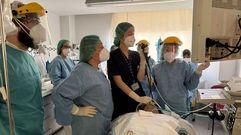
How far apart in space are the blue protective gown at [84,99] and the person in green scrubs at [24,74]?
0.47 ft

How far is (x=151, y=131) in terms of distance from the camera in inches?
42.2

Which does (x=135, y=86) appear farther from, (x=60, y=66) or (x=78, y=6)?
(x=78, y=6)

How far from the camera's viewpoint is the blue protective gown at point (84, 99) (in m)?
1.34

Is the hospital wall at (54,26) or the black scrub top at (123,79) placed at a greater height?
the hospital wall at (54,26)

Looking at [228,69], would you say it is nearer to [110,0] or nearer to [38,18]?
[110,0]

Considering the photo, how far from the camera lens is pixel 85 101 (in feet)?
4.64

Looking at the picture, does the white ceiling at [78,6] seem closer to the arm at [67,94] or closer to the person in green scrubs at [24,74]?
the person in green scrubs at [24,74]

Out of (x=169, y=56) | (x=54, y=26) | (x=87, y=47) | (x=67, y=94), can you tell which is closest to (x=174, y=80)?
(x=169, y=56)

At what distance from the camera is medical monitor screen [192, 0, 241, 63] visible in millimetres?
856

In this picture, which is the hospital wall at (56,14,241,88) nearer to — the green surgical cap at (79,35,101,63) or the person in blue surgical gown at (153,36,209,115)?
the person in blue surgical gown at (153,36,209,115)

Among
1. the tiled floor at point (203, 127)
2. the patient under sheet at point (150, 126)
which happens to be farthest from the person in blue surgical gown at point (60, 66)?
the patient under sheet at point (150, 126)

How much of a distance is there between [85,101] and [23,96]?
0.38m

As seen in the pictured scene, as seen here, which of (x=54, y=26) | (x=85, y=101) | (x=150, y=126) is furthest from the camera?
(x=54, y=26)

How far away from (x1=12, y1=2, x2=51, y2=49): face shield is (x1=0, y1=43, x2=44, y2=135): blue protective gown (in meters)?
0.10
